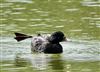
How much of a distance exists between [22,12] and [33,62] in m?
6.54

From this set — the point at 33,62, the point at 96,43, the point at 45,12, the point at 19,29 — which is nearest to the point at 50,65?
the point at 33,62

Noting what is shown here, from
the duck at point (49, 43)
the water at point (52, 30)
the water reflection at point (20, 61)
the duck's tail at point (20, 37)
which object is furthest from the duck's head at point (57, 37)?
the water reflection at point (20, 61)

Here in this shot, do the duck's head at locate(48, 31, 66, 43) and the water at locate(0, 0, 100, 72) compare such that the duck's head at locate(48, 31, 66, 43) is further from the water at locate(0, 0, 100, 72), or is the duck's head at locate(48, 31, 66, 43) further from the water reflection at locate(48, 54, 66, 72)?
the water reflection at locate(48, 54, 66, 72)

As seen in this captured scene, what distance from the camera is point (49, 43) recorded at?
16891 mm

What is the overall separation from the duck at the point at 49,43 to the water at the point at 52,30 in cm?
21

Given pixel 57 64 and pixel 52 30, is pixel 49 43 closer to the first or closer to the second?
pixel 52 30

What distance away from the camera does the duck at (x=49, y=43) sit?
651 inches

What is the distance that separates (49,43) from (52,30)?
1.45m

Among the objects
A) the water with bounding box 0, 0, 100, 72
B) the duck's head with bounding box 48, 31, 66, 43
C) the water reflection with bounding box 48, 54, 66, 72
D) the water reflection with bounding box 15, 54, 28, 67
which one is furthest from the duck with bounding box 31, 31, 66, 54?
the water reflection with bounding box 15, 54, 28, 67

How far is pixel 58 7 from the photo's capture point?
2230 centimetres

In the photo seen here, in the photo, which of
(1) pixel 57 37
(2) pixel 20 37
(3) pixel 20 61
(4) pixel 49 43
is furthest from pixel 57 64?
(2) pixel 20 37

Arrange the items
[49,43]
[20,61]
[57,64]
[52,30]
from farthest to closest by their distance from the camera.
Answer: [52,30]
[49,43]
[20,61]
[57,64]

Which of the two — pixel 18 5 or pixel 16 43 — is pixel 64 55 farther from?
pixel 18 5

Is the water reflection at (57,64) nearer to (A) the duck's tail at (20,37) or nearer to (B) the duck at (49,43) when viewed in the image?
(B) the duck at (49,43)
